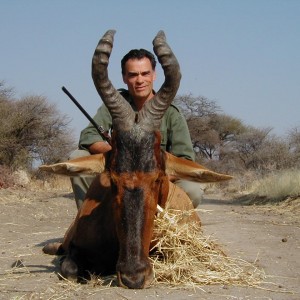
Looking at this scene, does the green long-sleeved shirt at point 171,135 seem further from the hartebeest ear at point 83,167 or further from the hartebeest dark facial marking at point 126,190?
the hartebeest ear at point 83,167

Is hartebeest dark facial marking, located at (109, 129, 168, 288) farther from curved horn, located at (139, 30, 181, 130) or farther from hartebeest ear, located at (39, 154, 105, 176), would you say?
hartebeest ear, located at (39, 154, 105, 176)

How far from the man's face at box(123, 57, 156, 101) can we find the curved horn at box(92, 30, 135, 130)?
1.79 meters

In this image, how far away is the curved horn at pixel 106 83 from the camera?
5.07 m

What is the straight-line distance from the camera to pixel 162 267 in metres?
5.16

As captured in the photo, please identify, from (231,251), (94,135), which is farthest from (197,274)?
(94,135)

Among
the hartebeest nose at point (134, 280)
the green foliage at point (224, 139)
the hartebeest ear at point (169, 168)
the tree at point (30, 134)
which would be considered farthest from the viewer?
the green foliage at point (224, 139)

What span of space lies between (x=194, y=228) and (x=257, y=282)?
3.17 feet

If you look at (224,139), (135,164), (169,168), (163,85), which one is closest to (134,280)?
(135,164)

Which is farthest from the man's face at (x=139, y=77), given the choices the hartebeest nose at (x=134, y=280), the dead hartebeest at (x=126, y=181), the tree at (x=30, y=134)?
the tree at (x=30, y=134)

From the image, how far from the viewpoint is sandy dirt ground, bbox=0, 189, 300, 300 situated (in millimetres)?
4699

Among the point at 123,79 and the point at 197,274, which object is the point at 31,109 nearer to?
the point at 123,79

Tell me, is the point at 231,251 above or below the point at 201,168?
below

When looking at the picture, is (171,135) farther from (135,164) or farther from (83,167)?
(135,164)

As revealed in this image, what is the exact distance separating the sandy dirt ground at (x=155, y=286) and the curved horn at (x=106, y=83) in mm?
1398
